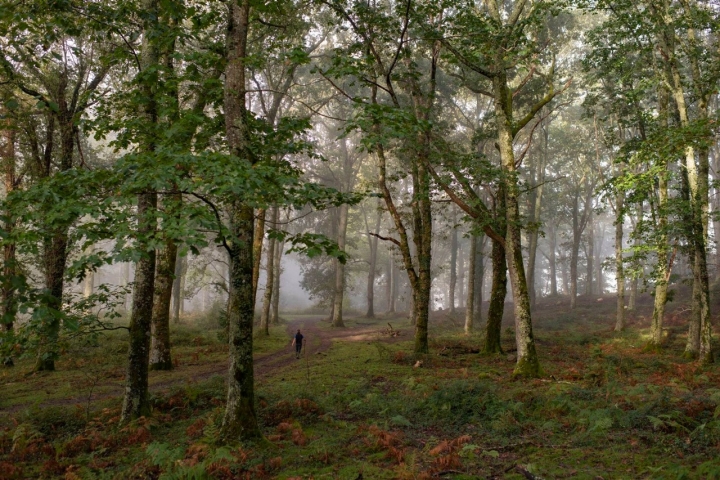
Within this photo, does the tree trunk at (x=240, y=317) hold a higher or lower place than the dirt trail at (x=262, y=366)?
higher

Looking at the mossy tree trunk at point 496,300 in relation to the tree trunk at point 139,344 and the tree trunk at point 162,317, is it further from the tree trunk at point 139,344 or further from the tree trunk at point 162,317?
the tree trunk at point 139,344

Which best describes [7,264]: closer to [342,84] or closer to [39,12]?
[39,12]

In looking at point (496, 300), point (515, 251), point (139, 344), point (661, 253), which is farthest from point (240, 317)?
point (661, 253)

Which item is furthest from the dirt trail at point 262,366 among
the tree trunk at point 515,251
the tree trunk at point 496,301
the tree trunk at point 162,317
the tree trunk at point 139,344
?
the tree trunk at point 515,251

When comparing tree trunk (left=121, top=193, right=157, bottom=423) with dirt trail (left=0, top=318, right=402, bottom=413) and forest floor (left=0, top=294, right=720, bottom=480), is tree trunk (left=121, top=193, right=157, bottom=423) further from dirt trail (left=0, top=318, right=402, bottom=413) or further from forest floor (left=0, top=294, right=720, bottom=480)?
dirt trail (left=0, top=318, right=402, bottom=413)

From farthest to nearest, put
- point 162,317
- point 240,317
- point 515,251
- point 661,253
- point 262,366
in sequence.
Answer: point 262,366 → point 661,253 → point 162,317 → point 515,251 → point 240,317

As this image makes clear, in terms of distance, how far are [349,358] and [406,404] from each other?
313 inches

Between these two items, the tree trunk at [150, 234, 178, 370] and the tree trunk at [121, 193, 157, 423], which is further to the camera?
the tree trunk at [150, 234, 178, 370]

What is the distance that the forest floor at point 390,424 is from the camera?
6.61 metres

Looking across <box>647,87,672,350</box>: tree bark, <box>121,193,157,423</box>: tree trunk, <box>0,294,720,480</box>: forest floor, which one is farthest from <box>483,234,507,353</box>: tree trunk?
<box>121,193,157,423</box>: tree trunk

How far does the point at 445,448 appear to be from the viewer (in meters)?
7.32

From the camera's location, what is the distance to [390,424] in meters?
9.03

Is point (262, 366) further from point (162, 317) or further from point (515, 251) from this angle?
point (515, 251)

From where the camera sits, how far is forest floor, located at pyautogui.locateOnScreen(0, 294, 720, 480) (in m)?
6.61
